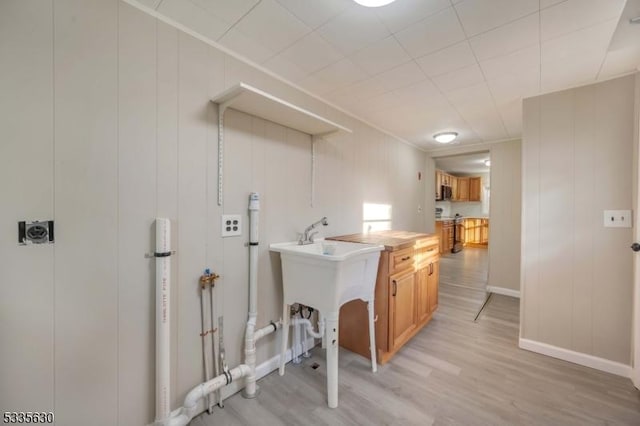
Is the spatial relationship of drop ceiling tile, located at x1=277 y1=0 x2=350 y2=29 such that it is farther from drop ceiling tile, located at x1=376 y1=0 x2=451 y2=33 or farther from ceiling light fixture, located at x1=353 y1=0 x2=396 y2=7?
drop ceiling tile, located at x1=376 y1=0 x2=451 y2=33

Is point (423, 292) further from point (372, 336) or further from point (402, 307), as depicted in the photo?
point (372, 336)

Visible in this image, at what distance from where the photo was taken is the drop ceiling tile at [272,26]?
130cm

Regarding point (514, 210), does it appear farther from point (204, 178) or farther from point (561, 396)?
point (204, 178)

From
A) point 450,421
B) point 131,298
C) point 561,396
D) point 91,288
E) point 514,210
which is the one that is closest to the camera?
point 91,288

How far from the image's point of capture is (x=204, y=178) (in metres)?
1.53

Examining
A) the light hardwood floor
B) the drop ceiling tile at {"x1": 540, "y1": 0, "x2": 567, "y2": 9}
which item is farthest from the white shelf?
Answer: the light hardwood floor

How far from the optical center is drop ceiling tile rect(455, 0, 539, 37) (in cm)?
124

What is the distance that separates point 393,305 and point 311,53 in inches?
75.5

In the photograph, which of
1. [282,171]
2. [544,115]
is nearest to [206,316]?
[282,171]

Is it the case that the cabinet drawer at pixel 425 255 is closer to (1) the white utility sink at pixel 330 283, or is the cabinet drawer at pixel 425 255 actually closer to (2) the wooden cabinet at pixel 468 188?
(1) the white utility sink at pixel 330 283

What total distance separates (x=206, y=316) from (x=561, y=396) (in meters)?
2.31

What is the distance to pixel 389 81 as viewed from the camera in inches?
79.4

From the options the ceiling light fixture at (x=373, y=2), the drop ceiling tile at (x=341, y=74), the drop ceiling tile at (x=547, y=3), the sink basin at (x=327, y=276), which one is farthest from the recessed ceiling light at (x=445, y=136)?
the ceiling light fixture at (x=373, y=2)

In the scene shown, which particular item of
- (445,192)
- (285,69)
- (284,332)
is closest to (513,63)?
(285,69)
